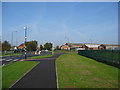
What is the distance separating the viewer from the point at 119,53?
1425cm

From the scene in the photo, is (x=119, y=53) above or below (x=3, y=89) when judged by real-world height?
above

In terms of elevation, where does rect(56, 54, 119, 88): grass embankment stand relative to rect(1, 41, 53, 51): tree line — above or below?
below

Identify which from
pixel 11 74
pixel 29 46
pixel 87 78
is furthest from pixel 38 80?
pixel 29 46

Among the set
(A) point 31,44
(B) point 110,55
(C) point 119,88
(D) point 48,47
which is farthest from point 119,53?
(D) point 48,47

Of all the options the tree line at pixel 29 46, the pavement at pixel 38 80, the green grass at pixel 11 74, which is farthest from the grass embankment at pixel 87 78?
the tree line at pixel 29 46

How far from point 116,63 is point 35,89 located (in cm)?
1020

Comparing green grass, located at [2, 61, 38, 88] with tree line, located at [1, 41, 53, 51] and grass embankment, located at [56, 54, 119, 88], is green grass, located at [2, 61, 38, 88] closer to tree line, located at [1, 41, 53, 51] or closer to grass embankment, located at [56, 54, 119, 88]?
grass embankment, located at [56, 54, 119, 88]

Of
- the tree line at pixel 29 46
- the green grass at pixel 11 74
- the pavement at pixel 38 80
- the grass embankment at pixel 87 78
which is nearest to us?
the grass embankment at pixel 87 78

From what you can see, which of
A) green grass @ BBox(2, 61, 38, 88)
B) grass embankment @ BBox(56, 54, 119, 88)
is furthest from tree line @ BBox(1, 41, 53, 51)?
grass embankment @ BBox(56, 54, 119, 88)

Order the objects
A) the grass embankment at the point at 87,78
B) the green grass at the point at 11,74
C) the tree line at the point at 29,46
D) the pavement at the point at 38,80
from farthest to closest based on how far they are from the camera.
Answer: the tree line at the point at 29,46 → the green grass at the point at 11,74 → the pavement at the point at 38,80 → the grass embankment at the point at 87,78

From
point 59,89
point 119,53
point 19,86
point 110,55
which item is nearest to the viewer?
point 59,89

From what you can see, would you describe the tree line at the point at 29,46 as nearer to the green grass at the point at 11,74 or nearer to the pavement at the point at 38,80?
the green grass at the point at 11,74

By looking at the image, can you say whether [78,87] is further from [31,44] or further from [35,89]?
[31,44]

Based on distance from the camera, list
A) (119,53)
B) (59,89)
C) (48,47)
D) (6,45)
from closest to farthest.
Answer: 1. (59,89)
2. (119,53)
3. (6,45)
4. (48,47)
